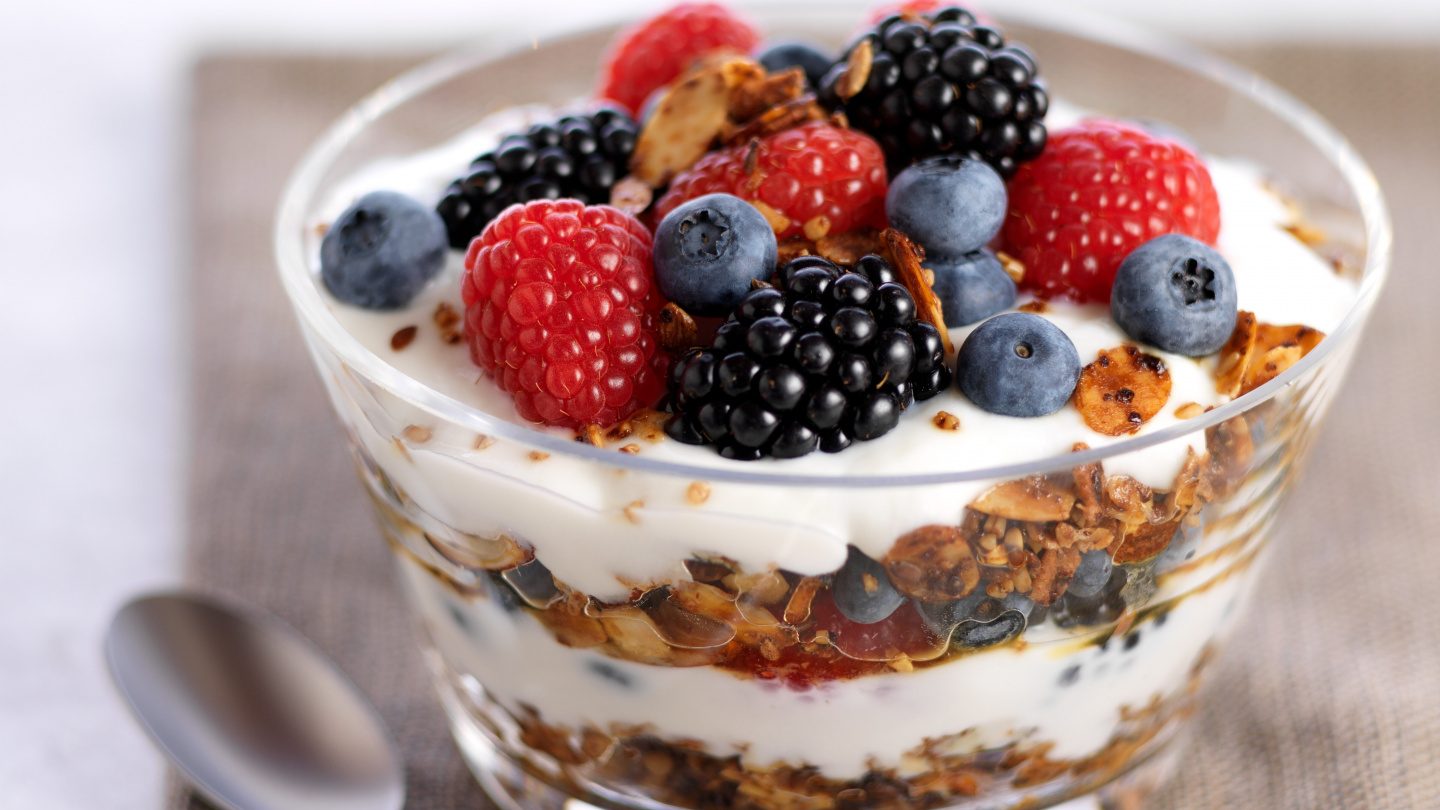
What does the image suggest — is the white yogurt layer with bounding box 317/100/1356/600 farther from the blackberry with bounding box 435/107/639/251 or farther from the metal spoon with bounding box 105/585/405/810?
the metal spoon with bounding box 105/585/405/810

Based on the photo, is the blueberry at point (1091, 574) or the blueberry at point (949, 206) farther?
the blueberry at point (949, 206)

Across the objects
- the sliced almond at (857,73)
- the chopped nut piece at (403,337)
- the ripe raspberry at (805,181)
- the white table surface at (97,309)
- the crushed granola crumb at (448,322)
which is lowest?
the white table surface at (97,309)

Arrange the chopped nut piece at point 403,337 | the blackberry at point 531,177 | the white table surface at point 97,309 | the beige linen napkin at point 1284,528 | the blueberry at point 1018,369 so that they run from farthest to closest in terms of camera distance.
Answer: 1. the white table surface at point 97,309
2. the beige linen napkin at point 1284,528
3. the blackberry at point 531,177
4. the chopped nut piece at point 403,337
5. the blueberry at point 1018,369

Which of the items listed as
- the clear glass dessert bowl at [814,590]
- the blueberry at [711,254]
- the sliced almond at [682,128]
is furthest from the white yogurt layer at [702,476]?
the sliced almond at [682,128]

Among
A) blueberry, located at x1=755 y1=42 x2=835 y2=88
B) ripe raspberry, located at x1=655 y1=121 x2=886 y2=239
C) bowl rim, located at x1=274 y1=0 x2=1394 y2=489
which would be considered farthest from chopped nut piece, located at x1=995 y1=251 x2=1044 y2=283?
blueberry, located at x1=755 y1=42 x2=835 y2=88

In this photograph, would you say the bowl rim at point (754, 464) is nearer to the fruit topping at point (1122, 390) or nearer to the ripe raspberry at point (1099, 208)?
the fruit topping at point (1122, 390)

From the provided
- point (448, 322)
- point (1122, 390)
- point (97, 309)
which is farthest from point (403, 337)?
point (97, 309)

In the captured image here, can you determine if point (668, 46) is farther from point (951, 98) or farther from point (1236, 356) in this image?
point (1236, 356)

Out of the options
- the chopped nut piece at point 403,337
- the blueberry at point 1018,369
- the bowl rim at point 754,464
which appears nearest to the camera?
the bowl rim at point 754,464
